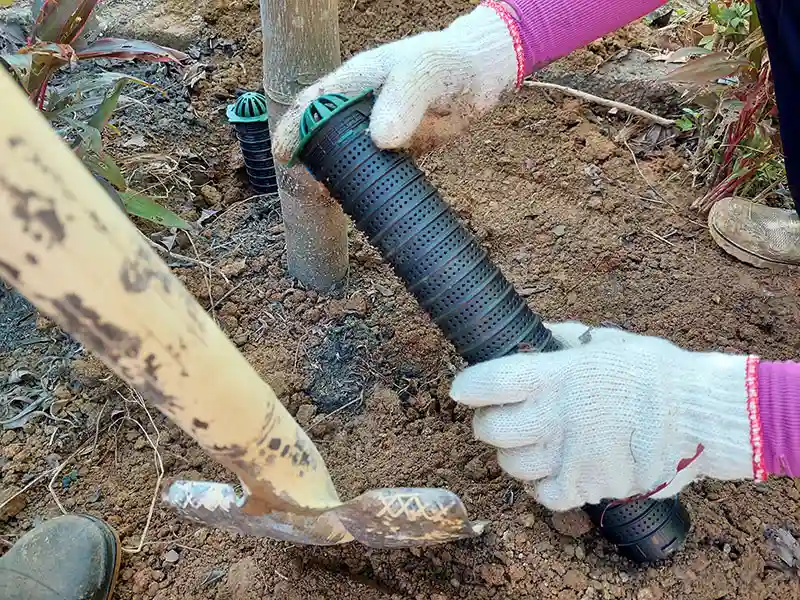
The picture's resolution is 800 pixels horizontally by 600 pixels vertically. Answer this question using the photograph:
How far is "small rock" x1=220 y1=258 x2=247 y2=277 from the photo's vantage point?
162 centimetres

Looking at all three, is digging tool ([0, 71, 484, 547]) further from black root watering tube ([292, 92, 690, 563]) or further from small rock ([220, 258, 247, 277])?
small rock ([220, 258, 247, 277])

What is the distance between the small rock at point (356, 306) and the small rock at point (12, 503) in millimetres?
759

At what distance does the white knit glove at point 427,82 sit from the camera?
1062 millimetres

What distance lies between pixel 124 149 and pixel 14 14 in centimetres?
70

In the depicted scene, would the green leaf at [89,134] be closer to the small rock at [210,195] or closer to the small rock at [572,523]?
the small rock at [210,195]

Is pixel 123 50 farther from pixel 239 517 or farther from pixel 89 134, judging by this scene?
pixel 239 517

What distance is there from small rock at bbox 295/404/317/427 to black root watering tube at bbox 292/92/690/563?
46 cm

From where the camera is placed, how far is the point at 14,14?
2.06m

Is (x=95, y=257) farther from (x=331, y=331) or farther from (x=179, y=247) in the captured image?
(x=179, y=247)

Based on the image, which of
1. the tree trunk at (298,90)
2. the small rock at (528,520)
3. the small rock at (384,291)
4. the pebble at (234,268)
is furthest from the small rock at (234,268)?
the small rock at (528,520)

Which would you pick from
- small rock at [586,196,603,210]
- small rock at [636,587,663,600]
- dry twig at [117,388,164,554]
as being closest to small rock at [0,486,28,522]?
dry twig at [117,388,164,554]

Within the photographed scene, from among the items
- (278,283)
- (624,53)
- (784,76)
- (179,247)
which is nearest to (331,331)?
(278,283)

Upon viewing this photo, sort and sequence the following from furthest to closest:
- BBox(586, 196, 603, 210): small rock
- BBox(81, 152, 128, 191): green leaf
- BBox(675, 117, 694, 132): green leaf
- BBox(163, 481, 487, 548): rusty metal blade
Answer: BBox(675, 117, 694, 132): green leaf
BBox(586, 196, 603, 210): small rock
BBox(81, 152, 128, 191): green leaf
BBox(163, 481, 487, 548): rusty metal blade

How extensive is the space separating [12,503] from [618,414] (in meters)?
1.14
